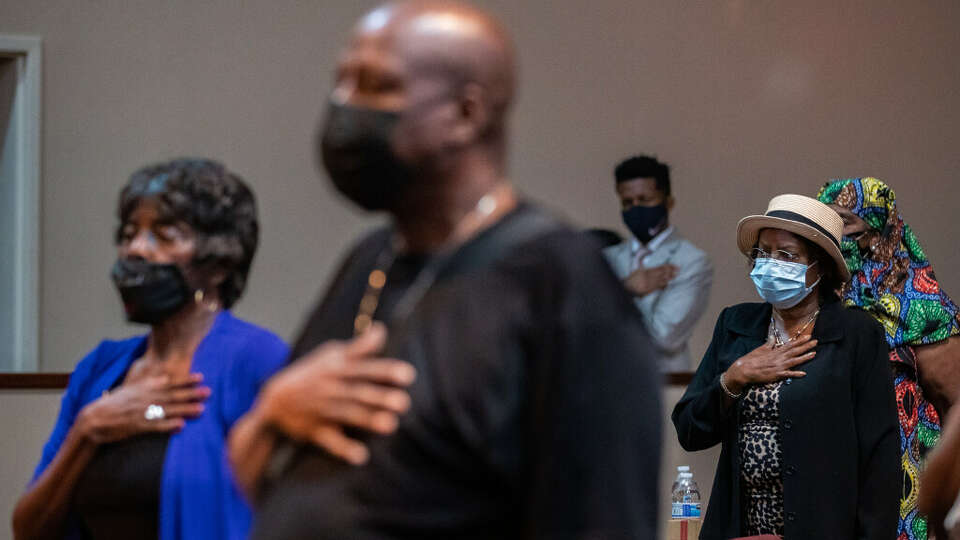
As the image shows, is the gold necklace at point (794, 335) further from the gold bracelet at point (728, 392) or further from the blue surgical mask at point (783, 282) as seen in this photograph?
the gold bracelet at point (728, 392)

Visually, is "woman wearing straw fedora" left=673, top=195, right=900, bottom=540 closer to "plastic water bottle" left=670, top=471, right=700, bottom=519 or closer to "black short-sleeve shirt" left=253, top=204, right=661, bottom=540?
"plastic water bottle" left=670, top=471, right=700, bottom=519

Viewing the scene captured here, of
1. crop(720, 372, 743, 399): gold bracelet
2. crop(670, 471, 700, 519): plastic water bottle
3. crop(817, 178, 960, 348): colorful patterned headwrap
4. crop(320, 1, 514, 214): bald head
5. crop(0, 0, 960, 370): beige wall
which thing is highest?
crop(0, 0, 960, 370): beige wall

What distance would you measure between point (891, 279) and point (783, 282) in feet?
2.79

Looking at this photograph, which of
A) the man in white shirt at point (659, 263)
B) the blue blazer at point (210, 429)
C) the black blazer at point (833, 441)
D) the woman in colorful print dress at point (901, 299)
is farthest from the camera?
the man in white shirt at point (659, 263)

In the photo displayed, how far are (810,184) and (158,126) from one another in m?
3.45

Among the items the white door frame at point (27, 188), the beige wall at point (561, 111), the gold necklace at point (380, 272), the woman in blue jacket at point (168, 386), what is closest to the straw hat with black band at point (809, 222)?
the woman in blue jacket at point (168, 386)

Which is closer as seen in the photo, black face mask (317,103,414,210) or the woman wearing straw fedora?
black face mask (317,103,414,210)

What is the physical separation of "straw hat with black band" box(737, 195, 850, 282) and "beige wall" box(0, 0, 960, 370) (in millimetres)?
2533

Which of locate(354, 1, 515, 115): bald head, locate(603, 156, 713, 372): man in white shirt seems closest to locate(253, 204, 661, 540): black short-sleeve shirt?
locate(354, 1, 515, 115): bald head

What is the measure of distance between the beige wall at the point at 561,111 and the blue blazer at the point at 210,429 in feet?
13.2

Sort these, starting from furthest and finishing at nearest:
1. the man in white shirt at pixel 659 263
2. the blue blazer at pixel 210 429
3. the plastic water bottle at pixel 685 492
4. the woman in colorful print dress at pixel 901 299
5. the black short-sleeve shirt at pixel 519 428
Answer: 1. the man in white shirt at pixel 659 263
2. the plastic water bottle at pixel 685 492
3. the woman in colorful print dress at pixel 901 299
4. the blue blazer at pixel 210 429
5. the black short-sleeve shirt at pixel 519 428

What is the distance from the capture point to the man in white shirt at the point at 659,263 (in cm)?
683

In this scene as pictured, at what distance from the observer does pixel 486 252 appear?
1.73 meters

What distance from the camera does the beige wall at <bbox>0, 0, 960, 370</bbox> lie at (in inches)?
262
